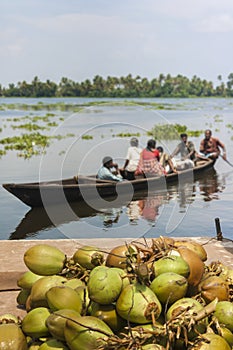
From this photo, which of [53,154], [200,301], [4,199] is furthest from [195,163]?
[200,301]

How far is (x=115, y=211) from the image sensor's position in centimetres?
1098

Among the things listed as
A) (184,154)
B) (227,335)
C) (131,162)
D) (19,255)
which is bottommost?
(184,154)

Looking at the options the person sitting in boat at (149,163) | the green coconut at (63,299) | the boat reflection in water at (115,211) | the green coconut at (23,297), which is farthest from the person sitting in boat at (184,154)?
the green coconut at (63,299)

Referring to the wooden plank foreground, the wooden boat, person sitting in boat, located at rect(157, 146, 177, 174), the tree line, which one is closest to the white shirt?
the wooden boat

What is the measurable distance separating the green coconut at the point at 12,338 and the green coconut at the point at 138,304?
0.40 m

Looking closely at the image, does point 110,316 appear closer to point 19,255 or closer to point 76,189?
point 19,255

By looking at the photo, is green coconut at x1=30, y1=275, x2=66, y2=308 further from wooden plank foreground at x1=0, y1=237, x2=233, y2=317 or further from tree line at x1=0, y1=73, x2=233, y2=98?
tree line at x1=0, y1=73, x2=233, y2=98

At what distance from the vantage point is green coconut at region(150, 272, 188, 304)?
2080 millimetres

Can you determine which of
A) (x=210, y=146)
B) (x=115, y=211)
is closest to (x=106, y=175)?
(x=115, y=211)

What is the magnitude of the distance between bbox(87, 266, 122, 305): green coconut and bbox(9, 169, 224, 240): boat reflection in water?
7.05 m

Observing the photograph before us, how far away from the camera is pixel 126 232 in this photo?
973 centimetres

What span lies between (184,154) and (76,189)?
17.9ft

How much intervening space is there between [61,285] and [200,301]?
1.98 feet

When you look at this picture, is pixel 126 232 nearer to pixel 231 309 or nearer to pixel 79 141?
pixel 231 309
